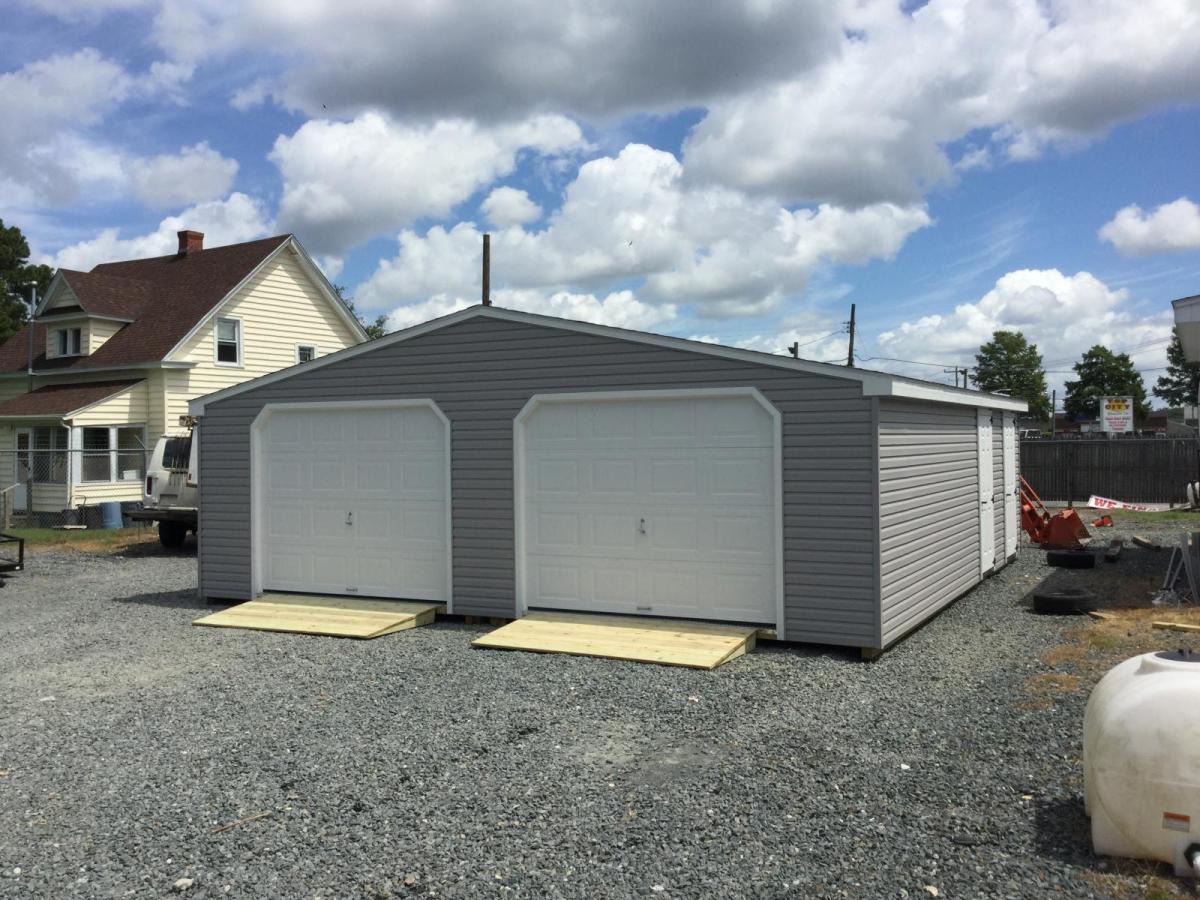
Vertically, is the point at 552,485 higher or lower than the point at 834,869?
higher

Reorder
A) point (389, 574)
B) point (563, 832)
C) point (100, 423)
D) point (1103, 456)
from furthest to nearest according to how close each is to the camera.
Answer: point (1103, 456), point (100, 423), point (389, 574), point (563, 832)

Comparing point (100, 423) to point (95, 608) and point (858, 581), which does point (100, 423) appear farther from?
point (858, 581)

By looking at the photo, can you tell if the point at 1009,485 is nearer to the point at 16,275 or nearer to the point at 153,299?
the point at 153,299

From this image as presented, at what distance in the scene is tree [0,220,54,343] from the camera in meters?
39.4

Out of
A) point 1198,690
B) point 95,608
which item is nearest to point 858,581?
point 1198,690

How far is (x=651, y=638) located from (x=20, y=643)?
5902 mm

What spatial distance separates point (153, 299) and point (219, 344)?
2939 millimetres

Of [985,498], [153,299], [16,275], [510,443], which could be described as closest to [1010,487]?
[985,498]

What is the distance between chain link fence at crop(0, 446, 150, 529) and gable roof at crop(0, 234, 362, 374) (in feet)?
Result: 6.89

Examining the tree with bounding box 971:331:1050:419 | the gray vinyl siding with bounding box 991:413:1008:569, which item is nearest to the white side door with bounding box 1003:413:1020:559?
the gray vinyl siding with bounding box 991:413:1008:569

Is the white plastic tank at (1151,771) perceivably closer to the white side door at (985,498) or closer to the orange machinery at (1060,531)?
the white side door at (985,498)

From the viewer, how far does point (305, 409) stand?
35.3ft

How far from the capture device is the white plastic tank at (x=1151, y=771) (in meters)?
3.93

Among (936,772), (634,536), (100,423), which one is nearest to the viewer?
(936,772)
